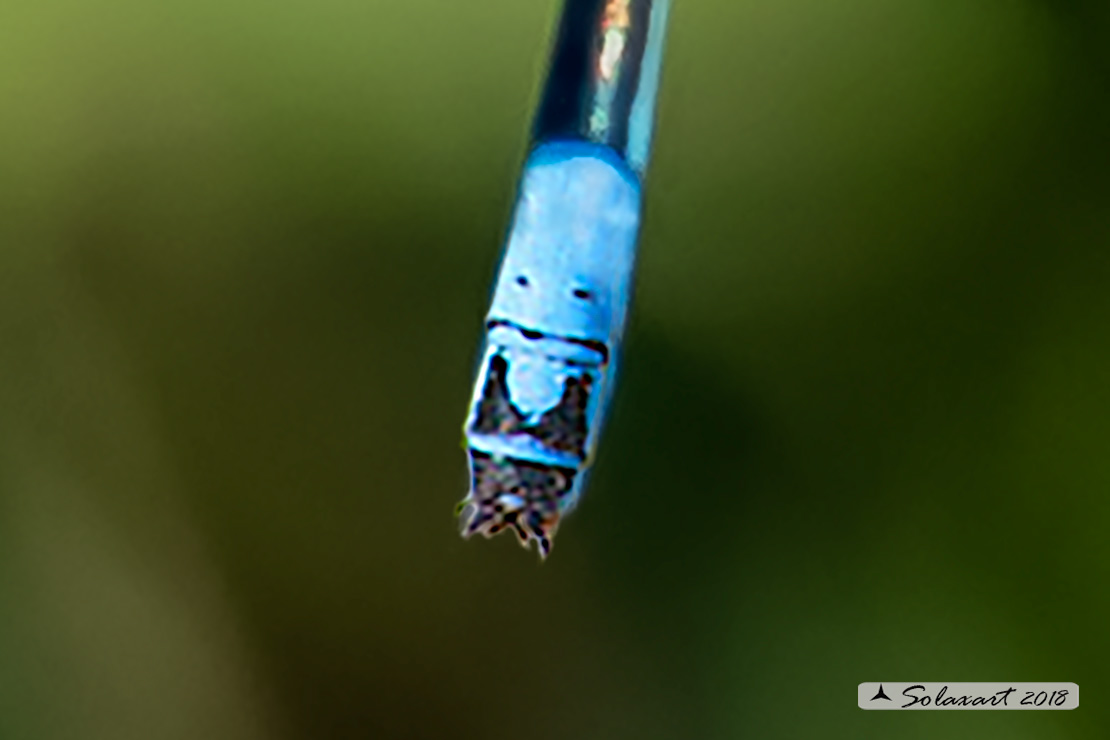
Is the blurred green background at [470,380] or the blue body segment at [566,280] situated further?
the blurred green background at [470,380]

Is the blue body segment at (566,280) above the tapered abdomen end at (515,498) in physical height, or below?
above

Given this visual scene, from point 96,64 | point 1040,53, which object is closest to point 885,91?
point 1040,53

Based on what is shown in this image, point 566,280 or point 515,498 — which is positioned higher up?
point 566,280

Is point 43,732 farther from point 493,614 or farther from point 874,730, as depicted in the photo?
point 874,730

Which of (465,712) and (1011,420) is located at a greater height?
(1011,420)
